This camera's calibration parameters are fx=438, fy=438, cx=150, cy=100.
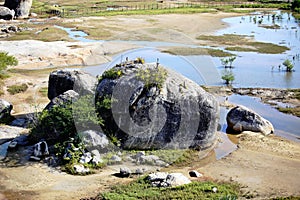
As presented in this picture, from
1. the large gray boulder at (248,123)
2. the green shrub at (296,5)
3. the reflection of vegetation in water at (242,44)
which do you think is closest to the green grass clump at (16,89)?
the large gray boulder at (248,123)

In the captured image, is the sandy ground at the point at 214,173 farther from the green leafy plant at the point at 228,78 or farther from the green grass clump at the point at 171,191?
the green leafy plant at the point at 228,78

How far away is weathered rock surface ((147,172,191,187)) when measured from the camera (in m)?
16.0

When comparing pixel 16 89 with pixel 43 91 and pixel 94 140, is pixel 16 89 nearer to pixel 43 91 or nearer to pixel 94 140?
pixel 43 91

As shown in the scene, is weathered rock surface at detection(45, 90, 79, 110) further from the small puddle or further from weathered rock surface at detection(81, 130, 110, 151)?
the small puddle

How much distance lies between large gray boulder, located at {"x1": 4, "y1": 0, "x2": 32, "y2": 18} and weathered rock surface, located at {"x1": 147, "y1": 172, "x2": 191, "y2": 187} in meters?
55.7

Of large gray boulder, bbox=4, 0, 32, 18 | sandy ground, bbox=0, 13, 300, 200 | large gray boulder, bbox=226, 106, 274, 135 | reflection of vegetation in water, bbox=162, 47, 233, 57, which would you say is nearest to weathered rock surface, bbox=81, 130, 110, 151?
sandy ground, bbox=0, 13, 300, 200

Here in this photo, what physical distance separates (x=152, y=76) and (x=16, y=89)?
13.0 meters

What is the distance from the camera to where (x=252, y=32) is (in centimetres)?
5572

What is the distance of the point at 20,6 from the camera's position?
65938mm

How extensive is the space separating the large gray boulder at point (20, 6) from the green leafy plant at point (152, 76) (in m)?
51.2

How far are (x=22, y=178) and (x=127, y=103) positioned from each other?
5.55 m

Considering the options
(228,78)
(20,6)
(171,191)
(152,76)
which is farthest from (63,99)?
(20,6)

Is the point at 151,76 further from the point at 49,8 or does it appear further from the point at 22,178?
the point at 49,8

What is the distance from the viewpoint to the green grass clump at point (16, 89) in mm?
28875
